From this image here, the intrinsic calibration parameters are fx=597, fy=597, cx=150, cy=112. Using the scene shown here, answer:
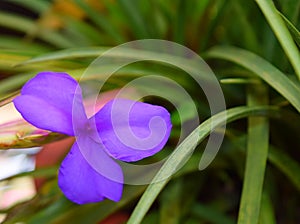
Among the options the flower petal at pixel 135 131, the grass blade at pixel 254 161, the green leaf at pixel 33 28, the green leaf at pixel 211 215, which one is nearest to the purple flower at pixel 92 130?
the flower petal at pixel 135 131

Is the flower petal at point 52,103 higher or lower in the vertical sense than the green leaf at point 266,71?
lower

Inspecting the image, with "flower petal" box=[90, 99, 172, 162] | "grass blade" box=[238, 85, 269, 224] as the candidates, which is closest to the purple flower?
"flower petal" box=[90, 99, 172, 162]

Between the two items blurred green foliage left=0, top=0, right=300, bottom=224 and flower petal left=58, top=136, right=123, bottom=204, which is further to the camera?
blurred green foliage left=0, top=0, right=300, bottom=224

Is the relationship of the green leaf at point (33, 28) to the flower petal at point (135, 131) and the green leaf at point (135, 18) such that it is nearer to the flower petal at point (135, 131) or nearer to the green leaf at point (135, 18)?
the green leaf at point (135, 18)

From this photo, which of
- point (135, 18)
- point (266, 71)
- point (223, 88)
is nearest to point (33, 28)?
point (135, 18)

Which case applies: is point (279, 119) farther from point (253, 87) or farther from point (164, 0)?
point (164, 0)

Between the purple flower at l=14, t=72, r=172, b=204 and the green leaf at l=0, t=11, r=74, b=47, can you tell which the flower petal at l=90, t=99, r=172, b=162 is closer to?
the purple flower at l=14, t=72, r=172, b=204

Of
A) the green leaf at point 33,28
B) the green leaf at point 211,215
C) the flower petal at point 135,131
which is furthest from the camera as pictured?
the green leaf at point 33,28

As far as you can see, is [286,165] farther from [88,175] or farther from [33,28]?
[33,28]

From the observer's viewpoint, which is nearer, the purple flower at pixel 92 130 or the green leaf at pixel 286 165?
the purple flower at pixel 92 130
